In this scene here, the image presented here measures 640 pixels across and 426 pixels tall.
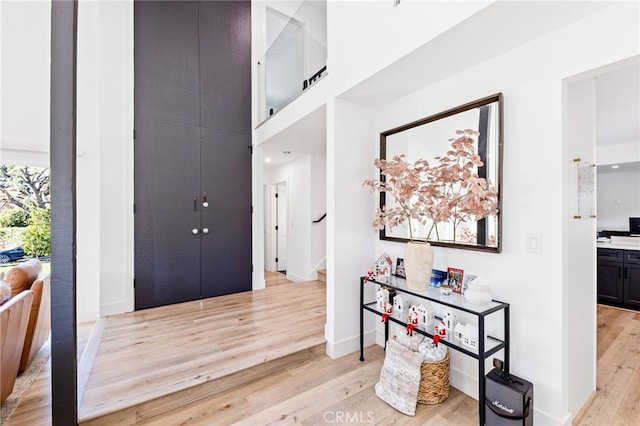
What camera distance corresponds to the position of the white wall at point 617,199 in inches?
184

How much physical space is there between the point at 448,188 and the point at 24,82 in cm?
428

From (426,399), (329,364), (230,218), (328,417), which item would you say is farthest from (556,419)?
(230,218)

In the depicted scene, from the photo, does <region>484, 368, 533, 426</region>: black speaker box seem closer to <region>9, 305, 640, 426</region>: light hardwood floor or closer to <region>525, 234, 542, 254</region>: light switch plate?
<region>9, 305, 640, 426</region>: light hardwood floor

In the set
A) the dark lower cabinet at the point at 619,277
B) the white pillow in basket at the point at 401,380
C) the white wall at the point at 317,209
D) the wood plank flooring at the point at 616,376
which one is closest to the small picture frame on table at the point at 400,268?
the white pillow in basket at the point at 401,380

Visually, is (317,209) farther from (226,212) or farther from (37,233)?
(37,233)

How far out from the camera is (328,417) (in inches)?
70.5

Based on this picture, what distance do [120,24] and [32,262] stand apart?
2877mm

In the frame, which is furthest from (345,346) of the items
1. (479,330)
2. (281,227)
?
(281,227)

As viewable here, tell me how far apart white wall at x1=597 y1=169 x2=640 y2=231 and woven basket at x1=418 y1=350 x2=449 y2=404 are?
5315 millimetres

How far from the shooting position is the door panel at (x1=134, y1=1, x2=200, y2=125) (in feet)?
11.4

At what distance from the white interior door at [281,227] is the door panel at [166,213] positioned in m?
2.33

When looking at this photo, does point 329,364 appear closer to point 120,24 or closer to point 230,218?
→ point 230,218

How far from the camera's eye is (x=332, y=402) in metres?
1.93

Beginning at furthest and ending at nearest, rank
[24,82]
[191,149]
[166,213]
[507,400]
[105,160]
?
[191,149] < [166,213] < [105,160] < [24,82] < [507,400]
